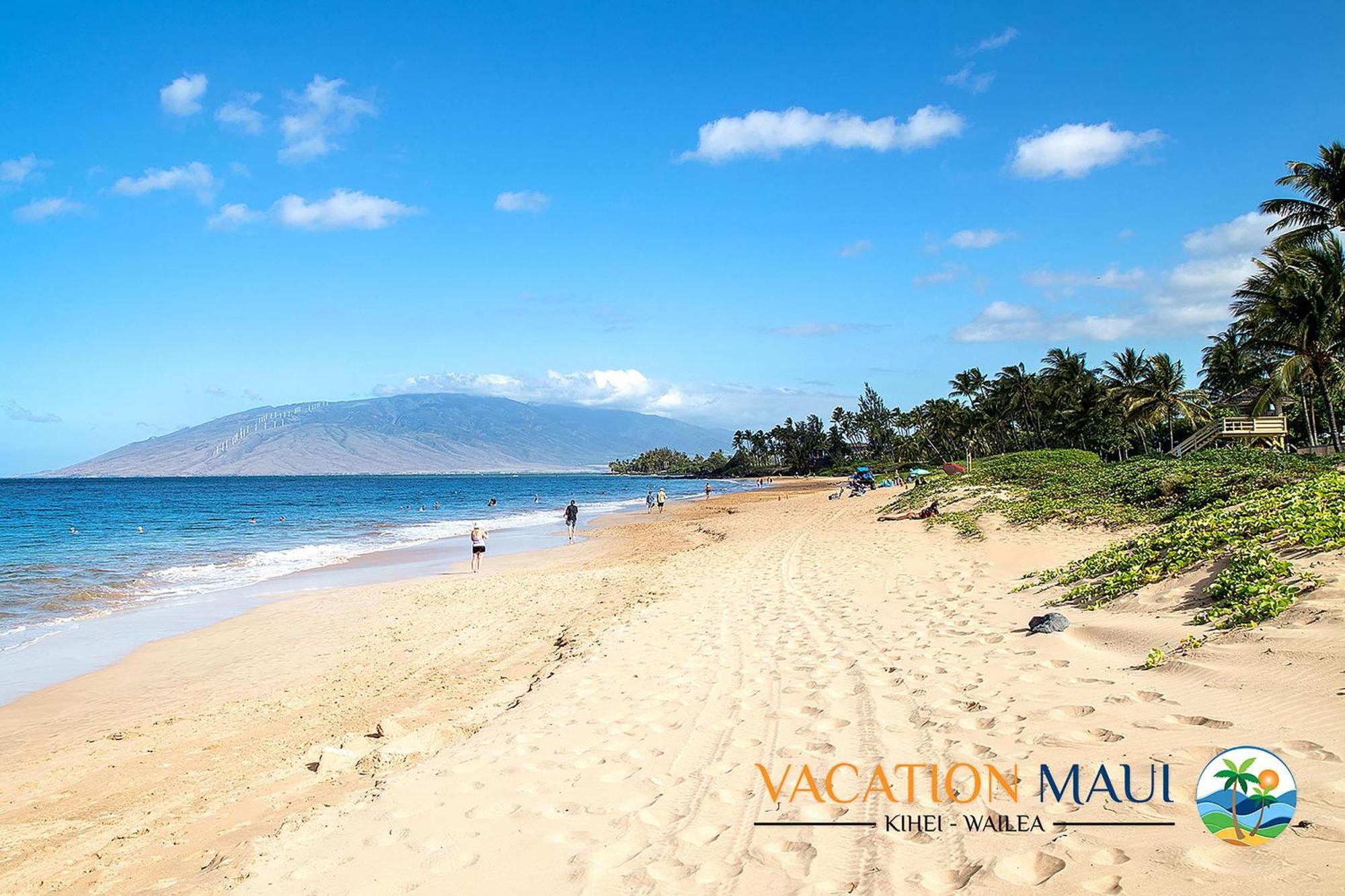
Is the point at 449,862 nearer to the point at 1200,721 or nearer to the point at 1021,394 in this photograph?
the point at 1200,721

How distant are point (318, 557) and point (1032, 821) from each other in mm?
25461

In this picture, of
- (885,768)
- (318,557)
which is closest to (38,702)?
(885,768)

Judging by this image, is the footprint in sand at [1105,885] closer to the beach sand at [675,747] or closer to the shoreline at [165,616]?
the beach sand at [675,747]

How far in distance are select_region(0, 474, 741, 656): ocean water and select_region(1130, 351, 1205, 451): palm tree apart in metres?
36.4

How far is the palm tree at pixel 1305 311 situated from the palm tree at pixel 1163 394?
50.6ft

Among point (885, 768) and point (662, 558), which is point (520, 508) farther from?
point (885, 768)

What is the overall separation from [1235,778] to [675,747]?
126 inches

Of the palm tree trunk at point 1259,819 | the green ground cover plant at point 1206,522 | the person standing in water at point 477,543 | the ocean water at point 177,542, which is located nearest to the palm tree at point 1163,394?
the green ground cover plant at point 1206,522

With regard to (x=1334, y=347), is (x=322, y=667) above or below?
below

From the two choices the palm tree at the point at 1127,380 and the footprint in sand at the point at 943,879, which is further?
the palm tree at the point at 1127,380

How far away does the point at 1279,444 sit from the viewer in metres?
37.6

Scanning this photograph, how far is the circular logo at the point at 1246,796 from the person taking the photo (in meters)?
2.89

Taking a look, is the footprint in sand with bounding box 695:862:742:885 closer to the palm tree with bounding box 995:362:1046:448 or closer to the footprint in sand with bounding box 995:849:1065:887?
the footprint in sand with bounding box 995:849:1065:887

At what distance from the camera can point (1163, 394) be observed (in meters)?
45.2
